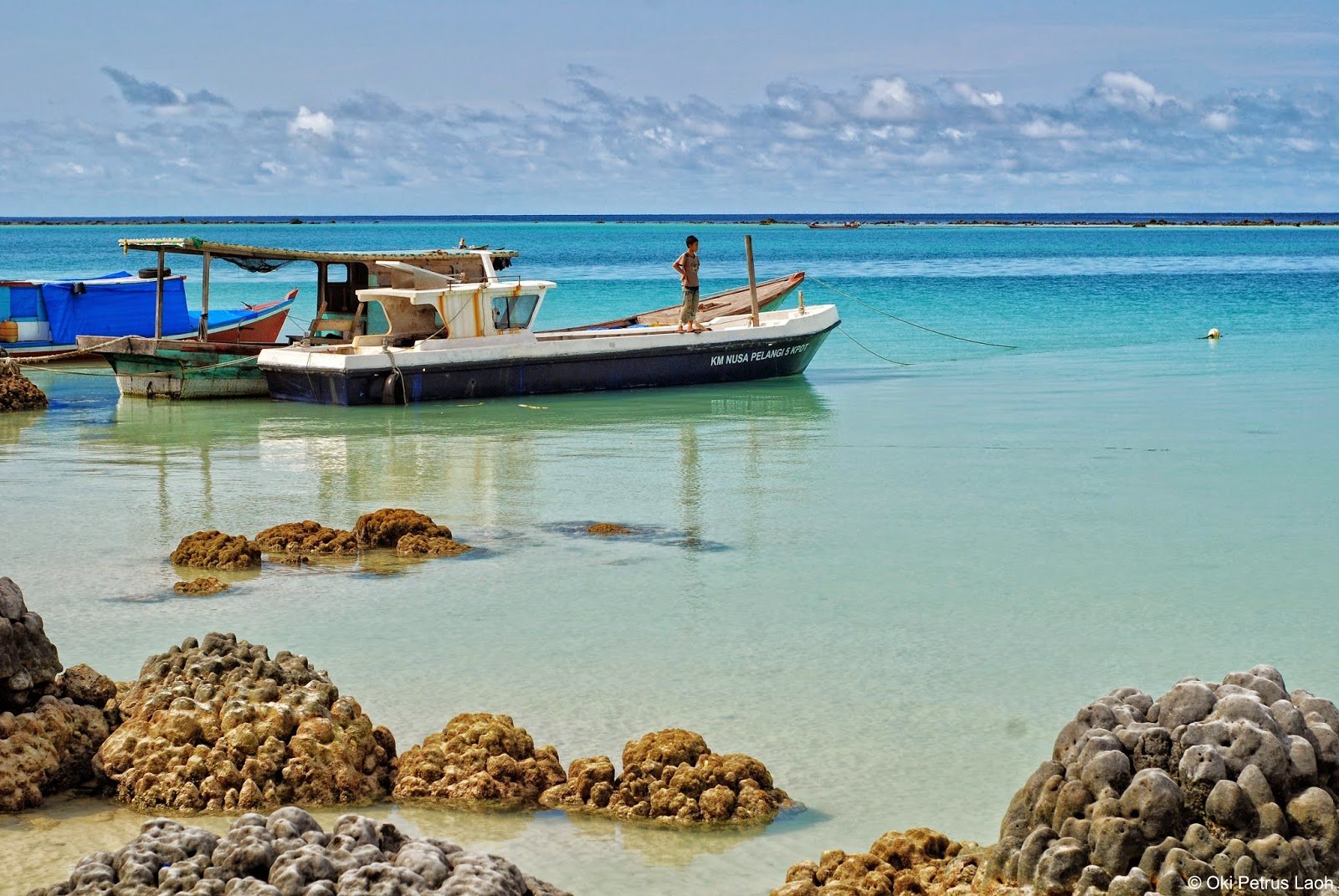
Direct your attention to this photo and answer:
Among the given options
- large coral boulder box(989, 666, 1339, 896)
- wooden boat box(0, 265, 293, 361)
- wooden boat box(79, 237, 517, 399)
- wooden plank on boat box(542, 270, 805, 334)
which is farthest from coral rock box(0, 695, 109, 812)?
wooden boat box(0, 265, 293, 361)

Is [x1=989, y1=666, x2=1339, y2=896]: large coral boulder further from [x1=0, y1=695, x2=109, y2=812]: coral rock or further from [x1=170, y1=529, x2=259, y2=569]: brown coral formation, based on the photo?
[x1=170, y1=529, x2=259, y2=569]: brown coral formation

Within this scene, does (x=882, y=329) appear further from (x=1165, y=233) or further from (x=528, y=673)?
(x=1165, y=233)

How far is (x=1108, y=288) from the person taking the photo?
53844mm

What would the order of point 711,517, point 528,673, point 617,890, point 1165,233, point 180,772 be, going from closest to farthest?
1. point 617,890
2. point 180,772
3. point 528,673
4. point 711,517
5. point 1165,233

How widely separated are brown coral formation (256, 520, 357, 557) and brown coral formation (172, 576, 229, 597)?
1.00m

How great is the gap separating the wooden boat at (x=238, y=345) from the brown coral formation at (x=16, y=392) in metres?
0.94

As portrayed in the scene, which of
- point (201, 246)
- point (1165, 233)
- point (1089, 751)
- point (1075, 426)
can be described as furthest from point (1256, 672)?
point (1165, 233)

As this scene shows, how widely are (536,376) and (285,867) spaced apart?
16.6m

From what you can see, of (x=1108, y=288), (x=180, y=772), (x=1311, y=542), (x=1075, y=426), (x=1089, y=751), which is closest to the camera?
(x=1089, y=751)

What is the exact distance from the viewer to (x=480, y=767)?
5.75 meters

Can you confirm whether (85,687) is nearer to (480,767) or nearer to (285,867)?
(480,767)

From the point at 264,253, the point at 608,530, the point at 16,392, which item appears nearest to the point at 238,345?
the point at 264,253

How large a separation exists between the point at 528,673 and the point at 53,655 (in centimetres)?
235

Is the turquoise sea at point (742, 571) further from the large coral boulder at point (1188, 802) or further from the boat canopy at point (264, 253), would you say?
the boat canopy at point (264, 253)
